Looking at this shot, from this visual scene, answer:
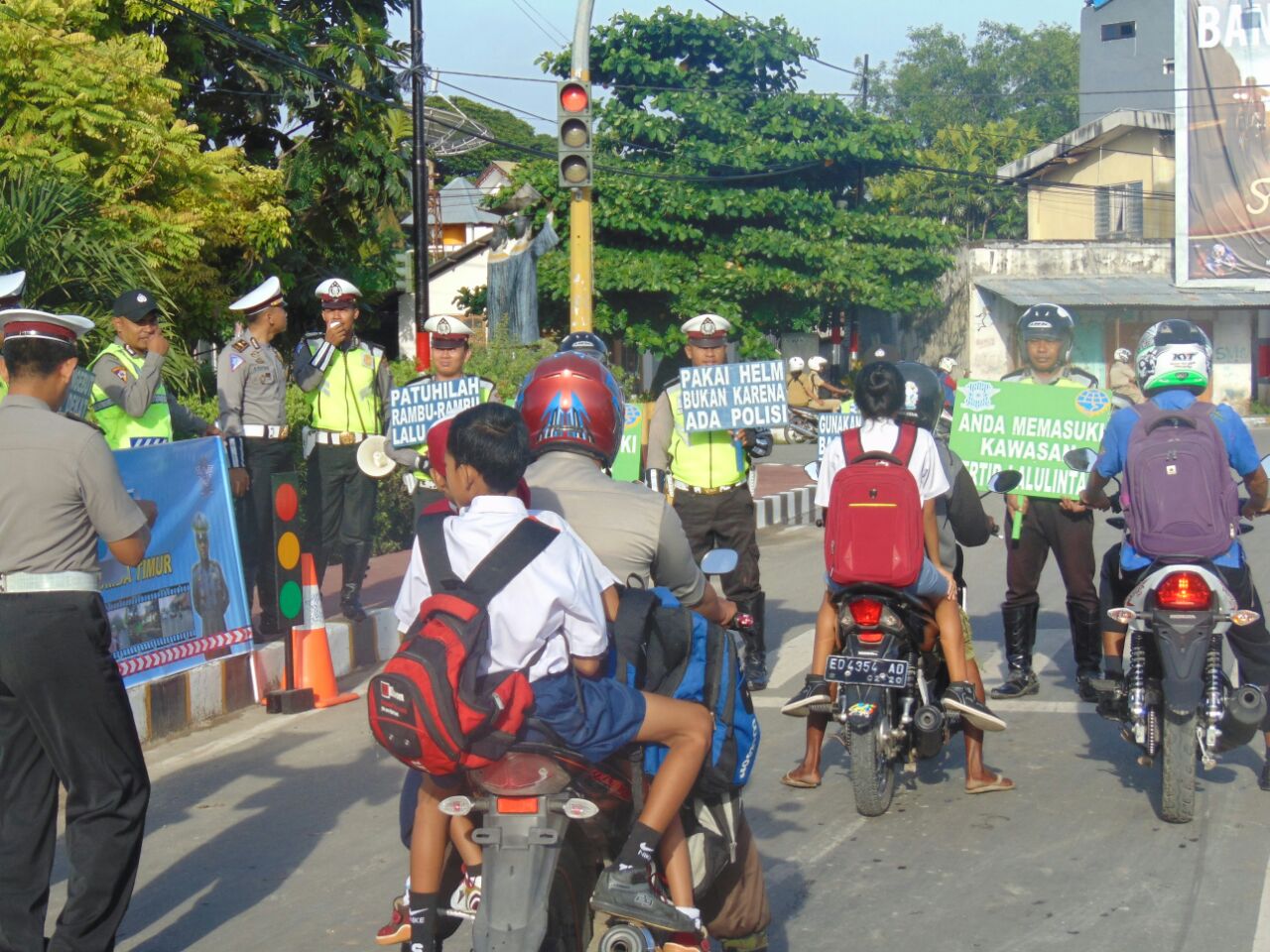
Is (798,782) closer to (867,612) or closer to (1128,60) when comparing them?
(867,612)

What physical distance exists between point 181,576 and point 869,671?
381 cm

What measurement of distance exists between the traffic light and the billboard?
26.3 metres

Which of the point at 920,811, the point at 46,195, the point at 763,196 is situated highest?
the point at 763,196

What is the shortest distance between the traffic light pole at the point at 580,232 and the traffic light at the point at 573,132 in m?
0.11

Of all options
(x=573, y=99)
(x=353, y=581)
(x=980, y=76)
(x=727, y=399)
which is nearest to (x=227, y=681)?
(x=353, y=581)

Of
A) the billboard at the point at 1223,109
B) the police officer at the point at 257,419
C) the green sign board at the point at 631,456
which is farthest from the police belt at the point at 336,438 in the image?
the billboard at the point at 1223,109

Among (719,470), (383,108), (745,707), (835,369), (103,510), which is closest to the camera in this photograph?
(745,707)

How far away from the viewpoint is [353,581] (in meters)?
9.34

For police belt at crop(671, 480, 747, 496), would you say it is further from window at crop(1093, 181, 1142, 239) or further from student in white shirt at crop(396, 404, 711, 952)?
window at crop(1093, 181, 1142, 239)

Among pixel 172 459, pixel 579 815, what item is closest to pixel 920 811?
pixel 579 815

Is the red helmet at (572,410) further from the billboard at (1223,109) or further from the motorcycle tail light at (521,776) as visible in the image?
the billboard at (1223,109)

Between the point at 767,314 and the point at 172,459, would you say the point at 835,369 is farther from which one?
the point at 172,459

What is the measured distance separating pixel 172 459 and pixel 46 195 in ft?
12.3

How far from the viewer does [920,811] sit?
19.9 feet
